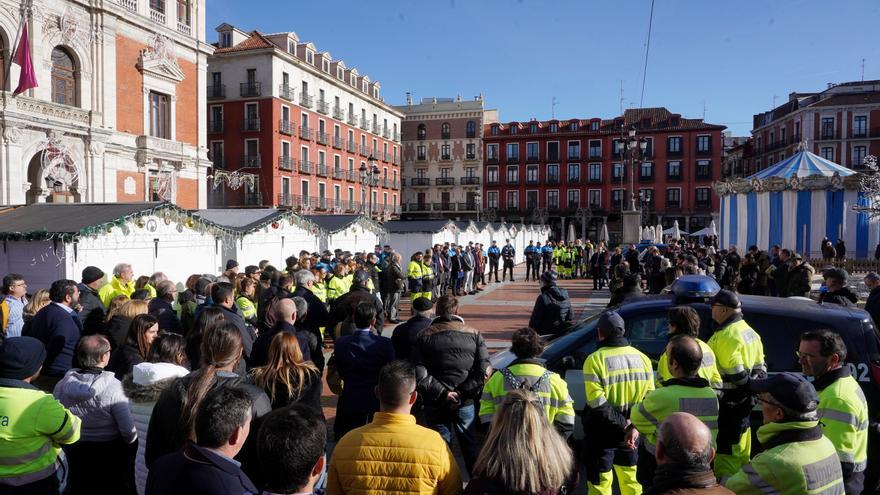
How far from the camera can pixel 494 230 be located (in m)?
31.4

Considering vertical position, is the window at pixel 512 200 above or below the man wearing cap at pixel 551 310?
above

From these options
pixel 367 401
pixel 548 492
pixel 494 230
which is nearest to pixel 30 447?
pixel 367 401

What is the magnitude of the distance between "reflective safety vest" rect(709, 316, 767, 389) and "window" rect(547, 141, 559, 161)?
5838 cm

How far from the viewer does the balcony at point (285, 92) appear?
40.3 metres

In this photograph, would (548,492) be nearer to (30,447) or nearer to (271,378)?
(271,378)

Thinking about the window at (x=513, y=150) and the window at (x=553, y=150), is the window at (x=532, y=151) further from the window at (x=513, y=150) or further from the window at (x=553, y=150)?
the window at (x=553, y=150)

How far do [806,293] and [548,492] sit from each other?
9.09 meters

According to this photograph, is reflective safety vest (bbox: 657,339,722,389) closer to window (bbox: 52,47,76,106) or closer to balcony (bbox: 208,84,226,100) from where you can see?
window (bbox: 52,47,76,106)

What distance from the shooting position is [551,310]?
7469 mm

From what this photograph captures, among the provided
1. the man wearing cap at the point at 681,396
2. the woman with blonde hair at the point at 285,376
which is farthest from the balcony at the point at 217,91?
the man wearing cap at the point at 681,396

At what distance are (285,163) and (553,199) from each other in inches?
1195

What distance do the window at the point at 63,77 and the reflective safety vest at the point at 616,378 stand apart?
80.2ft

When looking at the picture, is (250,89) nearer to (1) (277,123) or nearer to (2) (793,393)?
(1) (277,123)

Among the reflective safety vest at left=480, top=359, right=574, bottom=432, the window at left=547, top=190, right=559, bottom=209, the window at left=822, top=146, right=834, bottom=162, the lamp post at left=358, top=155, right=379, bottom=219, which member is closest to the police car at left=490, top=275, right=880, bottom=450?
the reflective safety vest at left=480, top=359, right=574, bottom=432
